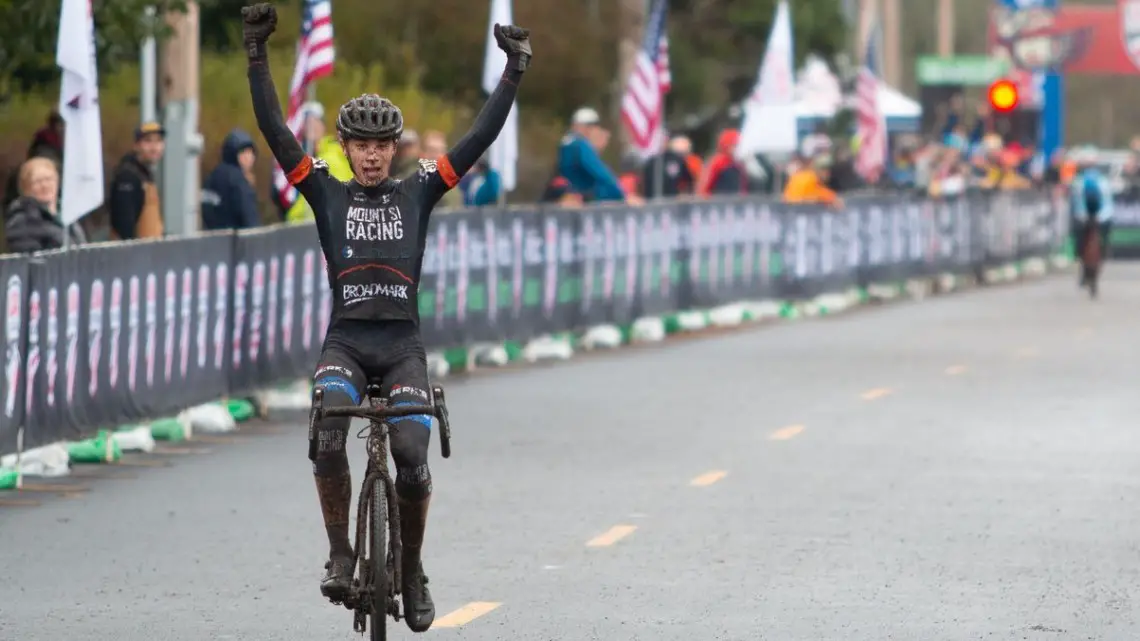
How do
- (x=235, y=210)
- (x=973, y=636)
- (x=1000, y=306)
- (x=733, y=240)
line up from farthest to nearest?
(x=1000, y=306), (x=733, y=240), (x=235, y=210), (x=973, y=636)

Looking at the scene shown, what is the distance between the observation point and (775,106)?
32375 mm

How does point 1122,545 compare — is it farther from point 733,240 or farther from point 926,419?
point 733,240

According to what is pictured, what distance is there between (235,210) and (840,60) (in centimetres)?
4374

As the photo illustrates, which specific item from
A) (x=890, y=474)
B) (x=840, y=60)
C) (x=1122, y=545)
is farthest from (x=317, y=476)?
(x=840, y=60)

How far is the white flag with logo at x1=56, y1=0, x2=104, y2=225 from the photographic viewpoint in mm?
15617

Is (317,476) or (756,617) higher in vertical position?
(317,476)

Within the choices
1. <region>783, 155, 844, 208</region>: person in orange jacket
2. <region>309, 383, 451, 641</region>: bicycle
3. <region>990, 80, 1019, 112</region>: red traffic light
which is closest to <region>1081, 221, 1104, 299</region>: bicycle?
<region>783, 155, 844, 208</region>: person in orange jacket

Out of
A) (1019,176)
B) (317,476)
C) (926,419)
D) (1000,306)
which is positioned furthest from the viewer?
(1019,176)

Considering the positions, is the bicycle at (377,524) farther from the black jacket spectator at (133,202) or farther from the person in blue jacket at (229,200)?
the person in blue jacket at (229,200)

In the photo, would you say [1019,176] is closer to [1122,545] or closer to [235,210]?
[235,210]

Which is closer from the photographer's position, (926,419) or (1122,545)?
(1122,545)

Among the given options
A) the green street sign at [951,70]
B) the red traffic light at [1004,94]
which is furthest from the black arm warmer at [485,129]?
the green street sign at [951,70]

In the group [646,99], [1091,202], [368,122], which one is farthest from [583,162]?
[368,122]

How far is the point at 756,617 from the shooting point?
983cm
